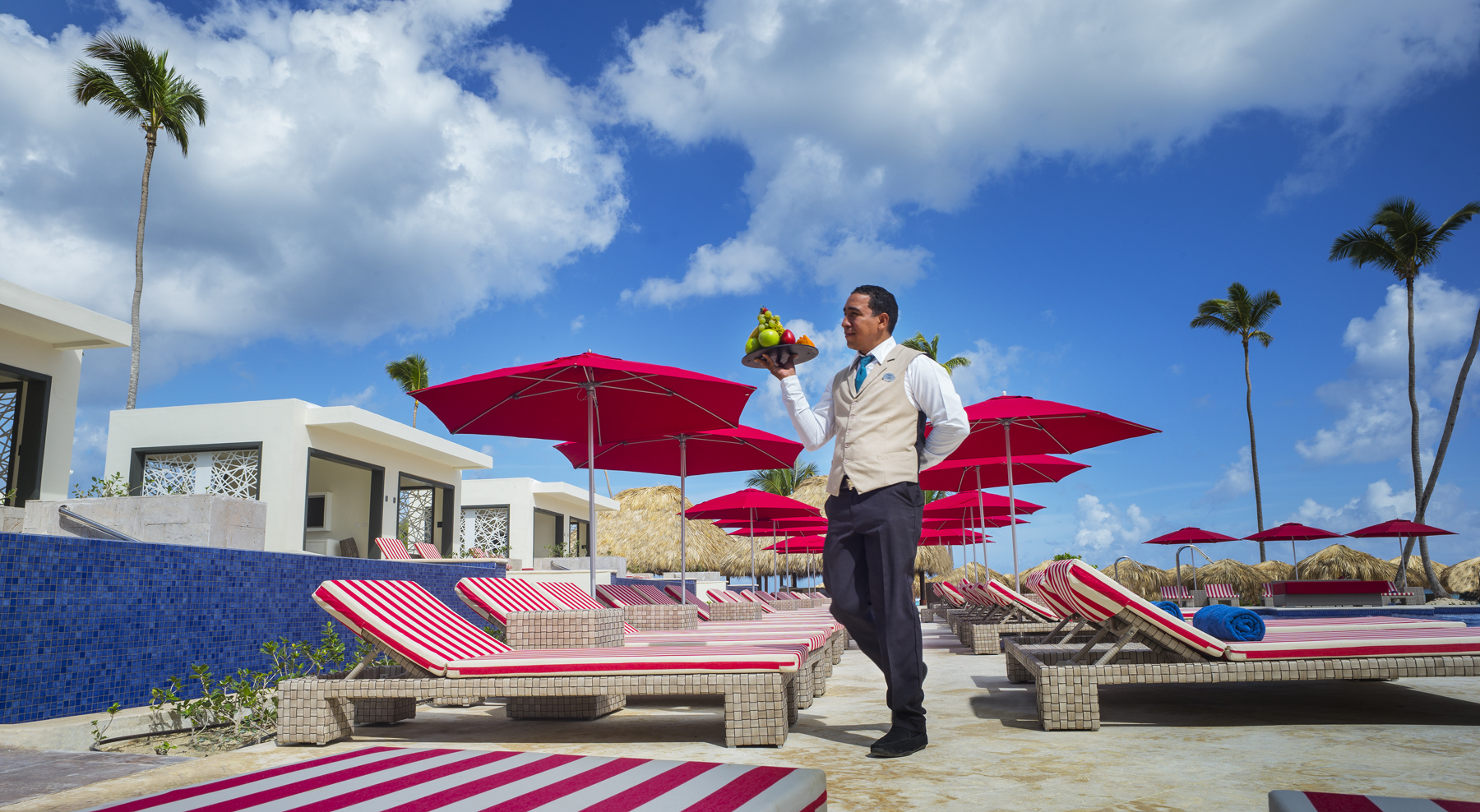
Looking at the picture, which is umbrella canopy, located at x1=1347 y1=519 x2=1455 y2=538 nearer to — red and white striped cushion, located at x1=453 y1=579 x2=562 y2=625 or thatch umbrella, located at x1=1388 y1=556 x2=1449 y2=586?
thatch umbrella, located at x1=1388 y1=556 x2=1449 y2=586

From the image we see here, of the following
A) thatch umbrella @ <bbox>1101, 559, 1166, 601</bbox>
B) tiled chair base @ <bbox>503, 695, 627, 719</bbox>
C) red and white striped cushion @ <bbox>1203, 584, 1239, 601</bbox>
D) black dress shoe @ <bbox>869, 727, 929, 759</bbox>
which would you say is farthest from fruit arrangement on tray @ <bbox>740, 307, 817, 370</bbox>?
thatch umbrella @ <bbox>1101, 559, 1166, 601</bbox>

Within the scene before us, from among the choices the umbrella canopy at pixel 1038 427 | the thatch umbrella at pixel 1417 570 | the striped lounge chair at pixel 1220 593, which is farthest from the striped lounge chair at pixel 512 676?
the thatch umbrella at pixel 1417 570

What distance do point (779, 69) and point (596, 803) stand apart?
32.2 ft

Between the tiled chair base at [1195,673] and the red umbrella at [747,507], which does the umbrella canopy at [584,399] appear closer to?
the tiled chair base at [1195,673]

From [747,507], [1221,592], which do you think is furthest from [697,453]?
[1221,592]

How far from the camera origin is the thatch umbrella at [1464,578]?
2422 centimetres

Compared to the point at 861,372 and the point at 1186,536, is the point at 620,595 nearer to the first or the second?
the point at 861,372

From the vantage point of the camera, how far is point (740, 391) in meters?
6.34

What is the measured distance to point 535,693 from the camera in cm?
386

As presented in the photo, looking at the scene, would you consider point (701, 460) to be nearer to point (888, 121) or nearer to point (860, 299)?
point (888, 121)

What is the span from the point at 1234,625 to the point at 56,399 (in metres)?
14.9

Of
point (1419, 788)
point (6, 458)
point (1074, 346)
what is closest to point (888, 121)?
point (1074, 346)

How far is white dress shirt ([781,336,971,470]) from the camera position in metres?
3.32

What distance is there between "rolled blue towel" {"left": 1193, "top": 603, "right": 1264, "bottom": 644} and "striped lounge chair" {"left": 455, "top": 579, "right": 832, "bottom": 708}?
2052 millimetres
